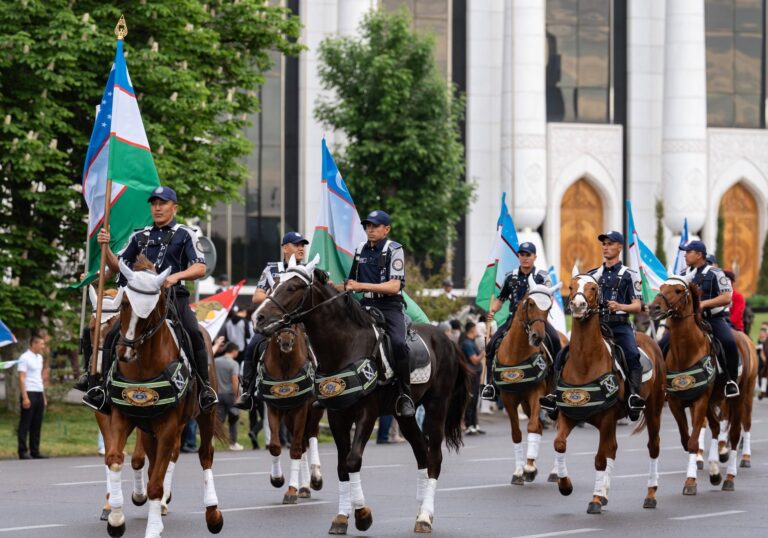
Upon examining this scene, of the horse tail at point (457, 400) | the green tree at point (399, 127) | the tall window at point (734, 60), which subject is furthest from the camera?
the tall window at point (734, 60)

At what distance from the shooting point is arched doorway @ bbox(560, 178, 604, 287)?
188 ft

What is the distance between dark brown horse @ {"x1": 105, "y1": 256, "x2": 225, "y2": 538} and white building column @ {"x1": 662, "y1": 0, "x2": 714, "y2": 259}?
44508 millimetres

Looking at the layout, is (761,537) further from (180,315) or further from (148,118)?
(148,118)

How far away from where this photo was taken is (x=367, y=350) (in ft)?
46.1

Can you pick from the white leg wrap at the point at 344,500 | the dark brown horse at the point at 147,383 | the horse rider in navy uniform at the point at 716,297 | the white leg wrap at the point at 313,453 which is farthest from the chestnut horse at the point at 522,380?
the dark brown horse at the point at 147,383

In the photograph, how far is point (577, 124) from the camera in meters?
56.8

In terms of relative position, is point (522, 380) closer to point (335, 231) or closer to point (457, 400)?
point (457, 400)

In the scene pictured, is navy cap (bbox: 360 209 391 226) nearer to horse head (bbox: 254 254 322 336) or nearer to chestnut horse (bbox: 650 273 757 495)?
horse head (bbox: 254 254 322 336)

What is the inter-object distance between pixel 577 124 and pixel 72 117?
30437 mm

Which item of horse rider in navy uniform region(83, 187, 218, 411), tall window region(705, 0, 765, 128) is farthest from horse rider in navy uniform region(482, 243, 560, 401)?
tall window region(705, 0, 765, 128)

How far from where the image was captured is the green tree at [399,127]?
136ft

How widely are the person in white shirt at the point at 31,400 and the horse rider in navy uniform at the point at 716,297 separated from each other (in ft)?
34.6

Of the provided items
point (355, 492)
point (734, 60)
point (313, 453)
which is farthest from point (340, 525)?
point (734, 60)

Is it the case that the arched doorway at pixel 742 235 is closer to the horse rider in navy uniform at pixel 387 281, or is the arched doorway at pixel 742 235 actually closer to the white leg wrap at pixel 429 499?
A: the horse rider in navy uniform at pixel 387 281
